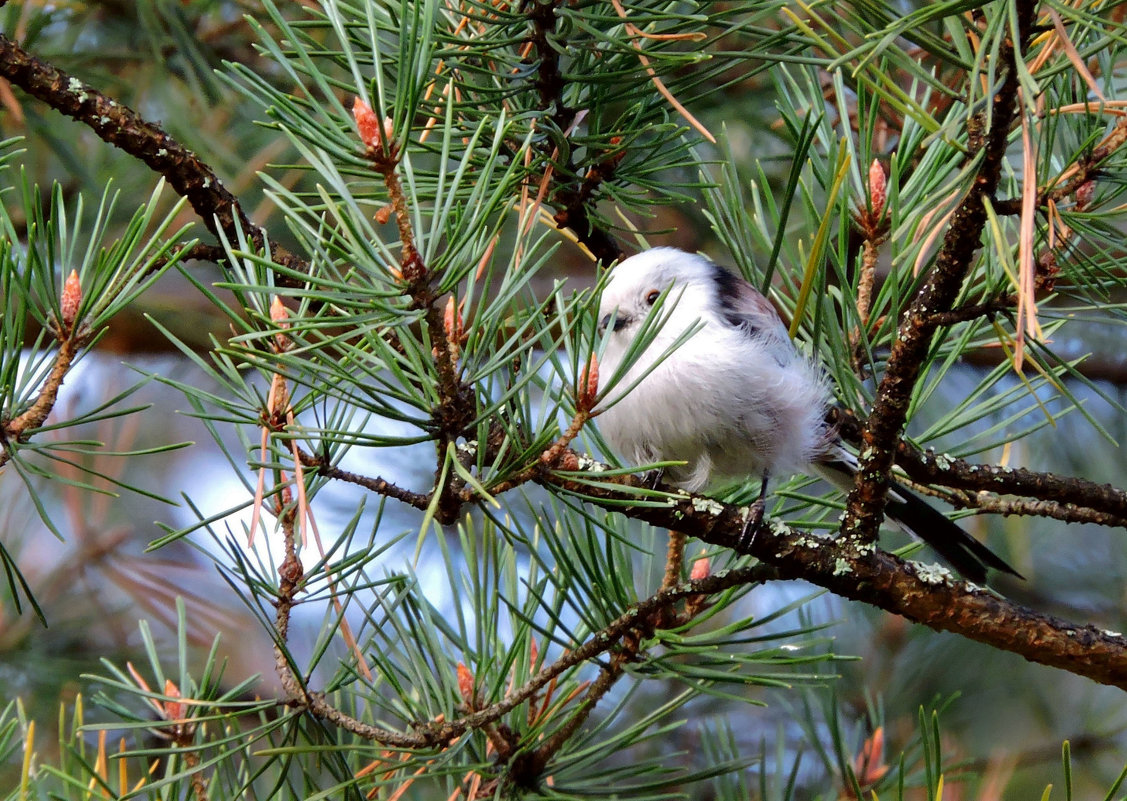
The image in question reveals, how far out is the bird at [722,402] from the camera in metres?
1.47

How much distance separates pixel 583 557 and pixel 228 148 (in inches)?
56.9

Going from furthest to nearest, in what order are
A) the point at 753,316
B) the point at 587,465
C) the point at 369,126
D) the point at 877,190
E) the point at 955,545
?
the point at 753,316
the point at 955,545
the point at 877,190
the point at 587,465
the point at 369,126

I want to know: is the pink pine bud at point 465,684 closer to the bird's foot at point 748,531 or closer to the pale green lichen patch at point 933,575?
the bird's foot at point 748,531

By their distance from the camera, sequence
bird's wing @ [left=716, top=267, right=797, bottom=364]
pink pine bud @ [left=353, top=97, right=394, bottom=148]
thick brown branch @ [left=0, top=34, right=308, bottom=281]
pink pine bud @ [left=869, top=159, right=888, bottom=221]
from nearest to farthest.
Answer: pink pine bud @ [left=353, top=97, right=394, bottom=148] < thick brown branch @ [left=0, top=34, right=308, bottom=281] < pink pine bud @ [left=869, top=159, right=888, bottom=221] < bird's wing @ [left=716, top=267, right=797, bottom=364]

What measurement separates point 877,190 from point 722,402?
0.39 metres

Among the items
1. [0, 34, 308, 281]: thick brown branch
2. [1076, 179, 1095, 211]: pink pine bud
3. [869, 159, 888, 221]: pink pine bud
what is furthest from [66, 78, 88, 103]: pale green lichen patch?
[1076, 179, 1095, 211]: pink pine bud

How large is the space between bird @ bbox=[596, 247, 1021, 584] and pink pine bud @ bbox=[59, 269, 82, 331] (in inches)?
27.9

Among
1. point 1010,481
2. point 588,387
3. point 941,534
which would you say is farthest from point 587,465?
point 941,534

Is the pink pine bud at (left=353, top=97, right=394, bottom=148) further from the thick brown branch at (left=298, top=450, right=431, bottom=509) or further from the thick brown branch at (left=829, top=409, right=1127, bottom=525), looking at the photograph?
the thick brown branch at (left=829, top=409, right=1127, bottom=525)

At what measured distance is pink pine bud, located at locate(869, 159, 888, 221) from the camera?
117cm

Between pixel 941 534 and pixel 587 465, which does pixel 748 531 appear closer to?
pixel 587 465

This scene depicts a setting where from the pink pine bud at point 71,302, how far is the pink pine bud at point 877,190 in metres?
0.80

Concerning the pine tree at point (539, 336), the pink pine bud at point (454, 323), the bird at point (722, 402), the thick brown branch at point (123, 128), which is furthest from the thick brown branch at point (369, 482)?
the bird at point (722, 402)

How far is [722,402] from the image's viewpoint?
1471mm
